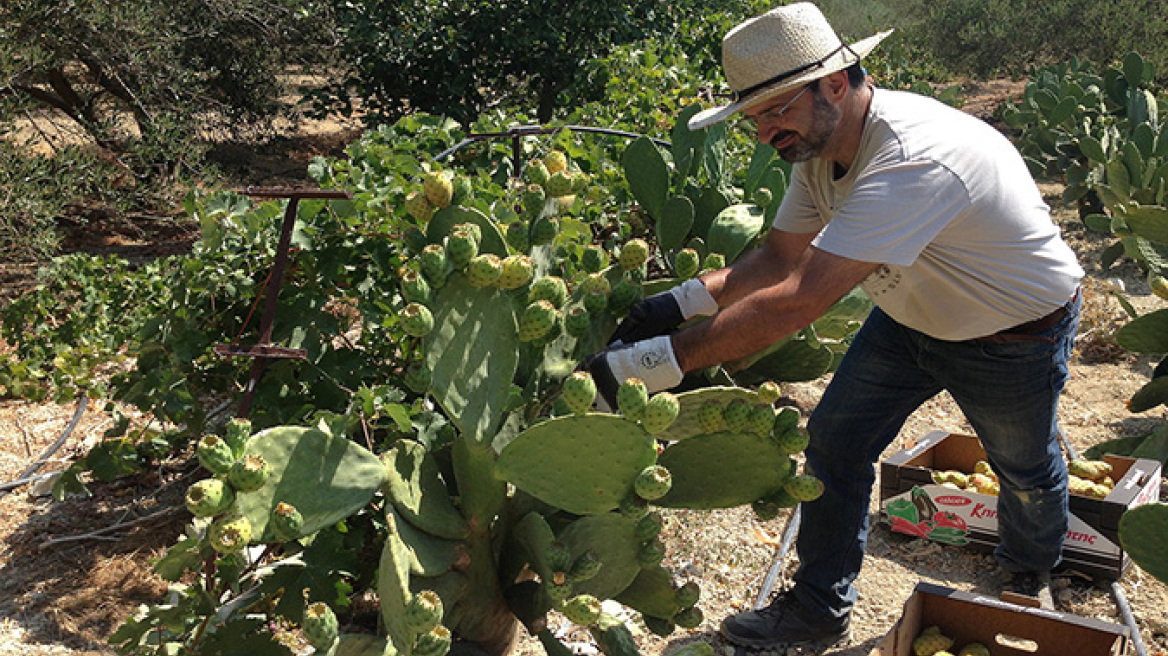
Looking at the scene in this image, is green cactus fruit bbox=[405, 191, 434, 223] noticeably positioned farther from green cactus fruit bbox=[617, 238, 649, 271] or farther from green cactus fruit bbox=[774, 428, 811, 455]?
green cactus fruit bbox=[774, 428, 811, 455]

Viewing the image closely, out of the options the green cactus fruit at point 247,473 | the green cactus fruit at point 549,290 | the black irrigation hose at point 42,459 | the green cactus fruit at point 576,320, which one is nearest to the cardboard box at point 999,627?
the green cactus fruit at point 576,320

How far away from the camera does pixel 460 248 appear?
72.1 inches

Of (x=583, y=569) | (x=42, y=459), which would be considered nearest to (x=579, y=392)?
(x=583, y=569)

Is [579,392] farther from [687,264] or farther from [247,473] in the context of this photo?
→ [687,264]

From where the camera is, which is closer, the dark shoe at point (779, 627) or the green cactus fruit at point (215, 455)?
the green cactus fruit at point (215, 455)

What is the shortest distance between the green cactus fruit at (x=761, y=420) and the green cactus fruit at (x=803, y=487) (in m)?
0.12

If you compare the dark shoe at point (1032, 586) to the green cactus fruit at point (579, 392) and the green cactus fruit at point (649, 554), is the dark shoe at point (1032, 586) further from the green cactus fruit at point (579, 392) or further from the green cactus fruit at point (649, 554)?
the green cactus fruit at point (579, 392)

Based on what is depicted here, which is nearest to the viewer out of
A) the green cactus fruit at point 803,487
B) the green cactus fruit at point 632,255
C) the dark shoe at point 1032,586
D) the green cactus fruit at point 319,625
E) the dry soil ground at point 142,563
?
the green cactus fruit at point 319,625

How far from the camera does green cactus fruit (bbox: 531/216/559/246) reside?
2.10 metres

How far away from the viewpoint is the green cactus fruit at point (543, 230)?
2.10 metres

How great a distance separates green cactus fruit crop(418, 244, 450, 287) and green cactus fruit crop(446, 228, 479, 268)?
12mm

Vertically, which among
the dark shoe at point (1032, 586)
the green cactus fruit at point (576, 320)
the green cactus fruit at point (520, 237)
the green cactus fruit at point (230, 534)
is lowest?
the dark shoe at point (1032, 586)

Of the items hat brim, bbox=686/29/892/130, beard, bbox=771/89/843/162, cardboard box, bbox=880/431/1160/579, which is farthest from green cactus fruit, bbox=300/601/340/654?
cardboard box, bbox=880/431/1160/579

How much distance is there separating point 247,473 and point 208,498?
0.08m
